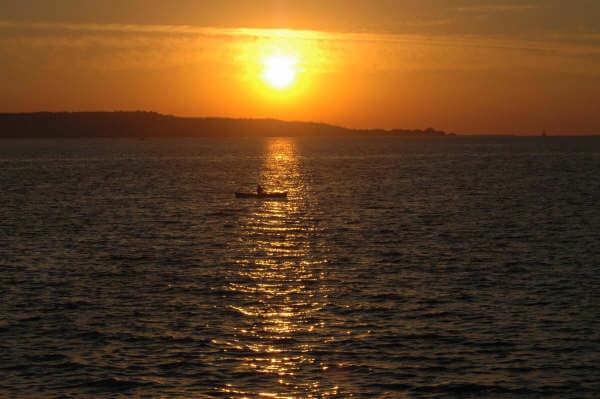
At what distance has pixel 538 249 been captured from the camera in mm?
53625

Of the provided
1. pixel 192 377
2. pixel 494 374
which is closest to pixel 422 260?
pixel 494 374

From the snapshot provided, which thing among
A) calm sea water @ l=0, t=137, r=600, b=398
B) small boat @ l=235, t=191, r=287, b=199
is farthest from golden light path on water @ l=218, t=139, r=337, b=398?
small boat @ l=235, t=191, r=287, b=199

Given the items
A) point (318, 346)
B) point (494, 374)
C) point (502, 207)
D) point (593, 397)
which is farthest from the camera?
point (502, 207)

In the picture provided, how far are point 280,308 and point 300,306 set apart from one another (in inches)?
40.9

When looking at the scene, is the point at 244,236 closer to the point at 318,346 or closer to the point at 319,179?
the point at 318,346

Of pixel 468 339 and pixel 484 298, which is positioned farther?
pixel 484 298

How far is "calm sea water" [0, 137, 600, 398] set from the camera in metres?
25.4

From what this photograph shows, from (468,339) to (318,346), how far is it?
6463 mm

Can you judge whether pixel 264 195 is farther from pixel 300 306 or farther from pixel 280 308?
pixel 280 308

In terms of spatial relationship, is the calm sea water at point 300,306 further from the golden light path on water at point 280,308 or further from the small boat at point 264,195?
the small boat at point 264,195

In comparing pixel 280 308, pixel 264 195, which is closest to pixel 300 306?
pixel 280 308

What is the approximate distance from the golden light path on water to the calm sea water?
0.36 feet

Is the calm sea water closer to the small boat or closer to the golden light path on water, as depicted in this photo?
the golden light path on water

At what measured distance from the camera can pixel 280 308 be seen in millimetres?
35156
